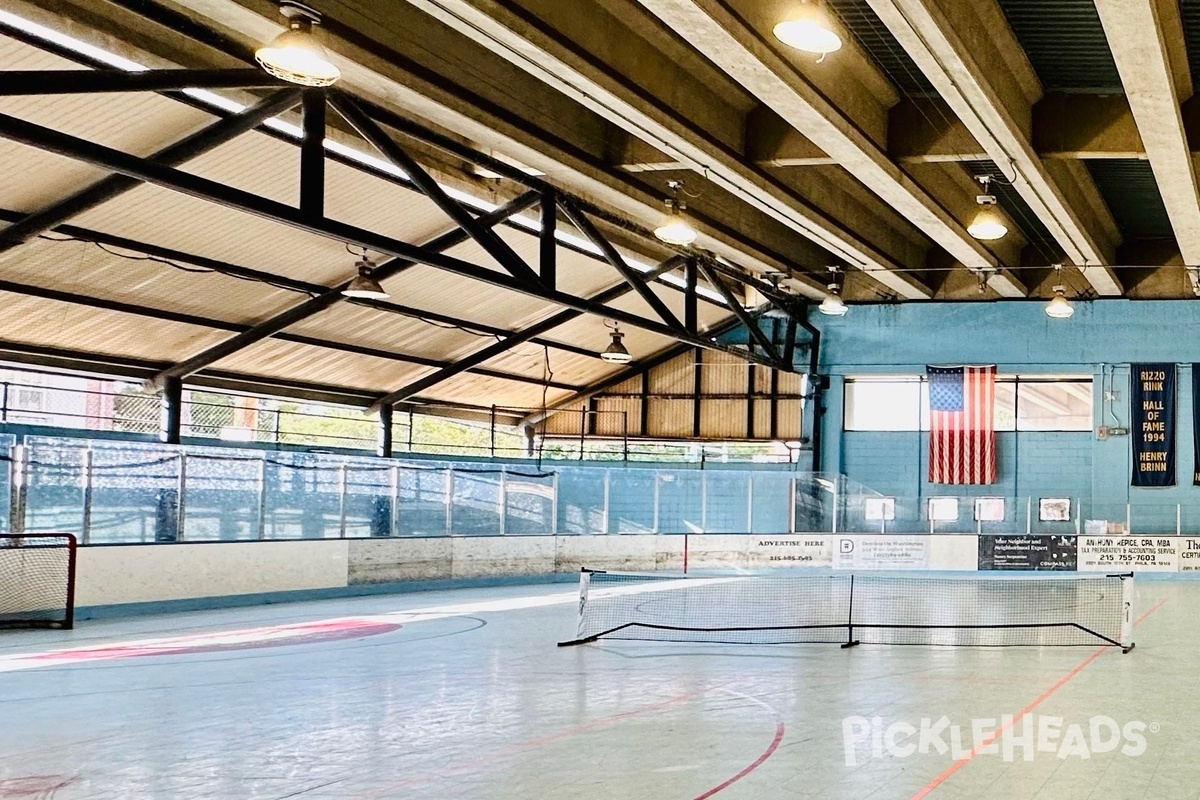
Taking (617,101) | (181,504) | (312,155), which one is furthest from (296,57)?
(181,504)

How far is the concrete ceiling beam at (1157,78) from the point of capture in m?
11.3

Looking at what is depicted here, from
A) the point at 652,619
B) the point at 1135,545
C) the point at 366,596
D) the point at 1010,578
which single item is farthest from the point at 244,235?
the point at 1135,545

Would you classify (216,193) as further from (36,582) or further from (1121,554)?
(1121,554)

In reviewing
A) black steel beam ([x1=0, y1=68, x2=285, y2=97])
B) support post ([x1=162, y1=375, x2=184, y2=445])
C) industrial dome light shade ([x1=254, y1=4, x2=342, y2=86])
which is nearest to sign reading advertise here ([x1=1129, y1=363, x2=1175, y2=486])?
support post ([x1=162, y1=375, x2=184, y2=445])

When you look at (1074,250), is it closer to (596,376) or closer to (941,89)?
(941,89)

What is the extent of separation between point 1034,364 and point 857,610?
49.1 ft

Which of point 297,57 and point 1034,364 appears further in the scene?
point 1034,364

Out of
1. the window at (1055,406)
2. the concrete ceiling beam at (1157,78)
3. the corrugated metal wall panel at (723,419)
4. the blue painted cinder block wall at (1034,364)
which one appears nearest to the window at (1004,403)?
the window at (1055,406)

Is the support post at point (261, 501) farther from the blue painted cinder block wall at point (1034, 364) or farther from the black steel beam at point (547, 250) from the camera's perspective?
the blue painted cinder block wall at point (1034, 364)

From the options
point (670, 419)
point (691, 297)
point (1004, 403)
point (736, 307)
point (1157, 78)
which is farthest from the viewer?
point (670, 419)

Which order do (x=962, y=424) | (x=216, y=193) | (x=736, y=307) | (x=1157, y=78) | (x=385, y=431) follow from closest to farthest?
(x=1157, y=78), (x=216, y=193), (x=736, y=307), (x=385, y=431), (x=962, y=424)

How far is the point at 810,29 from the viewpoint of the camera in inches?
360

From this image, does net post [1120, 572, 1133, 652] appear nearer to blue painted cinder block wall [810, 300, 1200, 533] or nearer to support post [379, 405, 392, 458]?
blue painted cinder block wall [810, 300, 1200, 533]

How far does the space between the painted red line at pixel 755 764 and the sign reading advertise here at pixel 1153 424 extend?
26.3m
